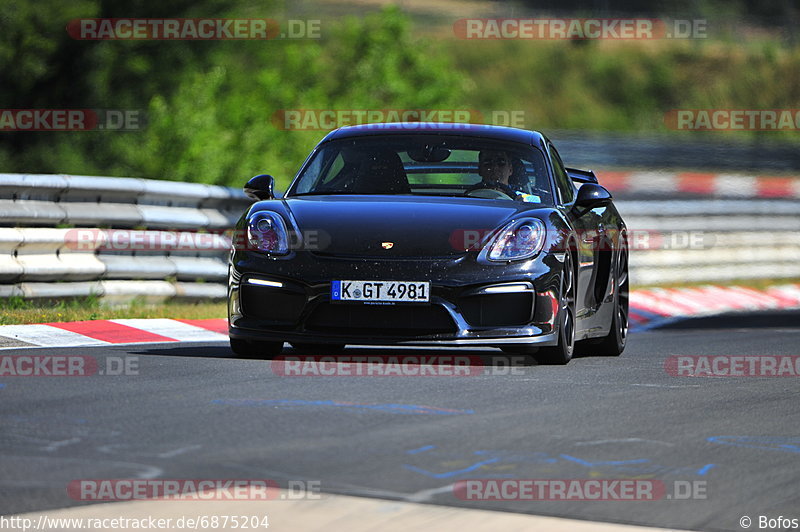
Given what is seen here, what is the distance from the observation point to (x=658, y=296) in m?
17.9

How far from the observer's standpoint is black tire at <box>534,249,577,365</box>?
823 cm

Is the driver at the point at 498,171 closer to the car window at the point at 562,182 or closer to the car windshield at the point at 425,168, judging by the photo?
the car windshield at the point at 425,168

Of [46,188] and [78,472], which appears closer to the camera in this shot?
[78,472]

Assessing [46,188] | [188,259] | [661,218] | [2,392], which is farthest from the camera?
[661,218]

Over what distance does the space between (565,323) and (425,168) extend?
4.86 ft

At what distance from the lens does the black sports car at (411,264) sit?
7828 millimetres

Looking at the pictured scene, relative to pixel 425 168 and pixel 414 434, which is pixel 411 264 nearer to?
pixel 425 168

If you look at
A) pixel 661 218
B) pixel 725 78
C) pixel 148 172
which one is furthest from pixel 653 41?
pixel 661 218

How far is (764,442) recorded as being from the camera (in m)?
5.84

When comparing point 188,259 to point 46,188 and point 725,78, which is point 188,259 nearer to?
point 46,188

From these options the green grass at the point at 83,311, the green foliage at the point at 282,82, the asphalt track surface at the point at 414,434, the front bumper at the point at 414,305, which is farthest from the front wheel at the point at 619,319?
the green foliage at the point at 282,82

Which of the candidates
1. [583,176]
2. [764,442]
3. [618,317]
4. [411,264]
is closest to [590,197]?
[618,317]

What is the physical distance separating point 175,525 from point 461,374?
378 cm

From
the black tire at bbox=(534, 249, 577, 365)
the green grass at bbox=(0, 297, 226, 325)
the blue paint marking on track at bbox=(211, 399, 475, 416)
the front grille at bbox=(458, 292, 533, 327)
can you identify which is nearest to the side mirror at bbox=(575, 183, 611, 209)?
the black tire at bbox=(534, 249, 577, 365)
